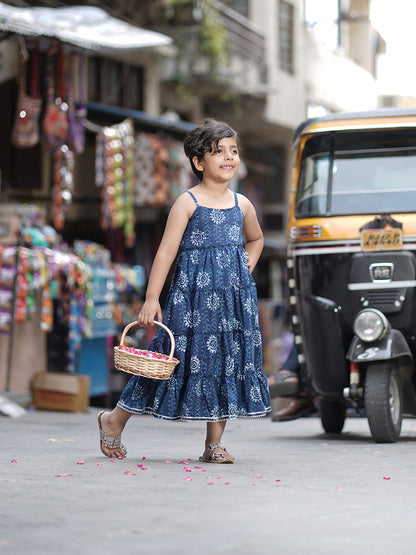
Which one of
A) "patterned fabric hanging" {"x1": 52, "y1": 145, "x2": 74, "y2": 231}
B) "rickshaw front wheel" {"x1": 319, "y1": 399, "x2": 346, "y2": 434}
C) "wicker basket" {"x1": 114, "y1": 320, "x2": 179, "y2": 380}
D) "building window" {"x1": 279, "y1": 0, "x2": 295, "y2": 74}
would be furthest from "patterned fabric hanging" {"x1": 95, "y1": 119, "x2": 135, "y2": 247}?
"building window" {"x1": 279, "y1": 0, "x2": 295, "y2": 74}

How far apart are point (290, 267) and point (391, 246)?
2.96ft

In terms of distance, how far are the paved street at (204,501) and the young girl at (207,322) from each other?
0.94 ft

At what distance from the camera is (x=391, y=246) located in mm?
8711

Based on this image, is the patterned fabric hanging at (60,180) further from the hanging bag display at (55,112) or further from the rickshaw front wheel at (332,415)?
the rickshaw front wheel at (332,415)

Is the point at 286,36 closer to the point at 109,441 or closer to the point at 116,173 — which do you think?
the point at 116,173

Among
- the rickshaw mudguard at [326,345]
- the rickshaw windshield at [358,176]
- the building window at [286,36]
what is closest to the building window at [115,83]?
the building window at [286,36]

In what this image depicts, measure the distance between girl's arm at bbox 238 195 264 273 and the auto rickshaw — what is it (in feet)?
6.63

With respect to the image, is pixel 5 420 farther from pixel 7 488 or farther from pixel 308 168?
pixel 7 488

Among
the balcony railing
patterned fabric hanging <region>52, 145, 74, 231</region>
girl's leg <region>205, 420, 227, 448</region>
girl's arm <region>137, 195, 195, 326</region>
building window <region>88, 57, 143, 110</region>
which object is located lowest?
girl's leg <region>205, 420, 227, 448</region>

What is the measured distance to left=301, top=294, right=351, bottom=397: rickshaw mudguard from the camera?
884 centimetres

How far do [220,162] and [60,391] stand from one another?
6517 mm

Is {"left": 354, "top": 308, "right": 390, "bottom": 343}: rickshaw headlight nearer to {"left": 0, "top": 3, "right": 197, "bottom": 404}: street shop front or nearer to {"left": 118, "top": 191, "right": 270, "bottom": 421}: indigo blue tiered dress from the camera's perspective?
{"left": 118, "top": 191, "right": 270, "bottom": 421}: indigo blue tiered dress

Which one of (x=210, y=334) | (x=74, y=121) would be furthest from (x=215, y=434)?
(x=74, y=121)

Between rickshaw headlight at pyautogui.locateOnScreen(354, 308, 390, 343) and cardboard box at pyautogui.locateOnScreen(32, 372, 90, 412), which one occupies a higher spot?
rickshaw headlight at pyautogui.locateOnScreen(354, 308, 390, 343)
